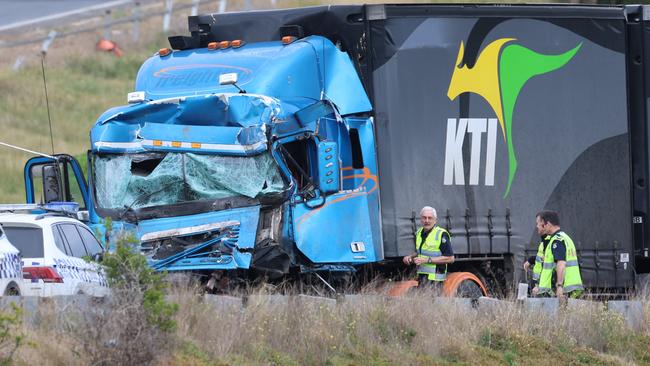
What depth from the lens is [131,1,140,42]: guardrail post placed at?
37562 millimetres

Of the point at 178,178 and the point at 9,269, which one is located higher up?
the point at 178,178

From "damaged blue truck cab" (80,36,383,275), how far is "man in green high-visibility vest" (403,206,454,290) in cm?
45

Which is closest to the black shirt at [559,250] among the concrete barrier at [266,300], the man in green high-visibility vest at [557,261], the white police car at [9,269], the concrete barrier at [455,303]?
the man in green high-visibility vest at [557,261]

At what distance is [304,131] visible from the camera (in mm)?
13469

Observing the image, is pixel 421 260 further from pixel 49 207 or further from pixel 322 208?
pixel 49 207

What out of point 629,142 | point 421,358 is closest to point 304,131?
point 421,358

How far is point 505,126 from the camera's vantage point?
15.1 metres

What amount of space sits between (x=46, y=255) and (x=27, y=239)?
285 millimetres

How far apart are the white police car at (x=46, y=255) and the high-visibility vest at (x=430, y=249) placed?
133 inches

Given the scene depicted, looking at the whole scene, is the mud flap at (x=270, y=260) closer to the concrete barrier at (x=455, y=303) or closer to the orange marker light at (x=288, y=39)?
the concrete barrier at (x=455, y=303)

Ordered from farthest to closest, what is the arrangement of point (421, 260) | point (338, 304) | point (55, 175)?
1. point (55, 175)
2. point (421, 260)
3. point (338, 304)

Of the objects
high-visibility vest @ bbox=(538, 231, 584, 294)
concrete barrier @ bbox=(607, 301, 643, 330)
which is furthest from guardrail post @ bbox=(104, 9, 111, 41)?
concrete barrier @ bbox=(607, 301, 643, 330)

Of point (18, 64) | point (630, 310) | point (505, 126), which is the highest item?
point (18, 64)

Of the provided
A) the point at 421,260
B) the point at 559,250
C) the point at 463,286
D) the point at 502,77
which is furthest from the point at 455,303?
the point at 502,77
